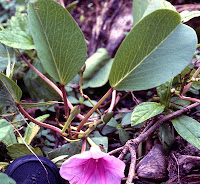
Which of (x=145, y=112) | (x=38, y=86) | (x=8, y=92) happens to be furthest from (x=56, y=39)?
(x=38, y=86)

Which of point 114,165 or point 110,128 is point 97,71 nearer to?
point 110,128

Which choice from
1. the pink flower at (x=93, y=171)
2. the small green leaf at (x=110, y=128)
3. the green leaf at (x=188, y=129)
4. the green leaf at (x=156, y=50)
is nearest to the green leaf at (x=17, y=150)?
the pink flower at (x=93, y=171)

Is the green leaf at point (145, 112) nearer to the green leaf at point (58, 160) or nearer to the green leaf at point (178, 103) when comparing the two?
the green leaf at point (178, 103)

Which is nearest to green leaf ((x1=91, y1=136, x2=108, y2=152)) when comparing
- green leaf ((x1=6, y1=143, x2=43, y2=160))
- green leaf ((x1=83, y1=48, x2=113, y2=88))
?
green leaf ((x1=6, y1=143, x2=43, y2=160))

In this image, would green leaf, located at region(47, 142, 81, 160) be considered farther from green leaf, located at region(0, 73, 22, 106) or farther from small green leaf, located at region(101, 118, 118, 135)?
green leaf, located at region(0, 73, 22, 106)

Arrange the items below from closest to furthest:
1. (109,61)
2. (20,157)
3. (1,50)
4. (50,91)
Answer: (20,157) < (1,50) < (50,91) < (109,61)

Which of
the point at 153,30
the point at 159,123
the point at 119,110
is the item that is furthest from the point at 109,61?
the point at 153,30

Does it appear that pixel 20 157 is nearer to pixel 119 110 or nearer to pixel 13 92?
pixel 13 92
